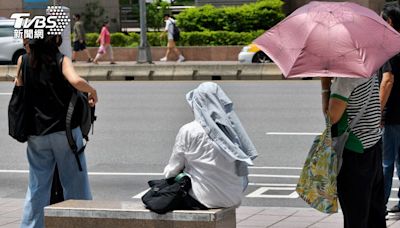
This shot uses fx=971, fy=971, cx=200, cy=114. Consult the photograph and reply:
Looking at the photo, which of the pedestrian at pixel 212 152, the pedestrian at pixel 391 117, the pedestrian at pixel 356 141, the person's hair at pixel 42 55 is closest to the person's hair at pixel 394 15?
the pedestrian at pixel 391 117

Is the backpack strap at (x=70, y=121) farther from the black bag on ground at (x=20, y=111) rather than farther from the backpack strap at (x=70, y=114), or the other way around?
the black bag on ground at (x=20, y=111)

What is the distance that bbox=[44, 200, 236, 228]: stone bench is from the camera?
6430 millimetres

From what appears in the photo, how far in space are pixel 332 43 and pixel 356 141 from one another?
0.74 metres

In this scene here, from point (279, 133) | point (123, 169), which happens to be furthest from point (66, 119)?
point (279, 133)

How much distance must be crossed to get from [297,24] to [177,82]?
19538 millimetres

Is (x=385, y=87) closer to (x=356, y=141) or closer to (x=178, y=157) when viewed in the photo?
(x=356, y=141)

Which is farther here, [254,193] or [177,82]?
[177,82]

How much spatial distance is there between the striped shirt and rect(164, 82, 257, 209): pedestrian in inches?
26.5

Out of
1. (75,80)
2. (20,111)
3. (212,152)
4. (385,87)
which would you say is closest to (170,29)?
(385,87)

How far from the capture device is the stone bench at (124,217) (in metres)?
6.43

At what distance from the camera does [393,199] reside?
10086 mm

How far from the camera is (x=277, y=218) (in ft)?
29.6

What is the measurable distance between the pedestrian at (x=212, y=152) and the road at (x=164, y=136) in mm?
3556

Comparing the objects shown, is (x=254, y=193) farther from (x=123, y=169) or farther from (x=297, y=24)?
(x=297, y=24)
